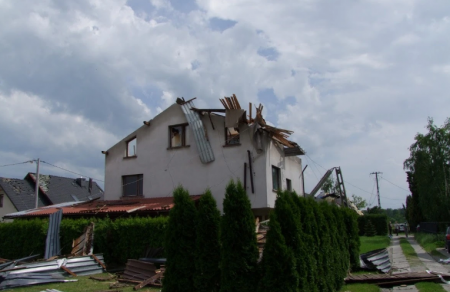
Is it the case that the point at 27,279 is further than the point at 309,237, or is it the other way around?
the point at 27,279

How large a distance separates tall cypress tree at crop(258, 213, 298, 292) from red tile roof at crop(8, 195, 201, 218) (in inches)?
488

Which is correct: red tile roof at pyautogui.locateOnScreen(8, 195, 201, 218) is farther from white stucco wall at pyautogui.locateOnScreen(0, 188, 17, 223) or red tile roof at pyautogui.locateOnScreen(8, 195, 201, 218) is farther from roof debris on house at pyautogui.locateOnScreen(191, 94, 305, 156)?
white stucco wall at pyautogui.locateOnScreen(0, 188, 17, 223)

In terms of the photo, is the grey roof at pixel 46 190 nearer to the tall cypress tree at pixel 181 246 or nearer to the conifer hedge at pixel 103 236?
the conifer hedge at pixel 103 236

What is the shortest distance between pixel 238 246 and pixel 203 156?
1504 centimetres

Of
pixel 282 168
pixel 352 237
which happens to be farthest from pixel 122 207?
pixel 352 237

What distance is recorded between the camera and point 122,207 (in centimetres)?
2138

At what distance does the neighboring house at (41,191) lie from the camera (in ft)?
116

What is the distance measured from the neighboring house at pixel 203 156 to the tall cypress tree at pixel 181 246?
→ 38.6 feet

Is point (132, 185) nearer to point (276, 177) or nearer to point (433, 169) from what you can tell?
point (276, 177)

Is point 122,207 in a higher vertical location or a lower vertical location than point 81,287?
higher

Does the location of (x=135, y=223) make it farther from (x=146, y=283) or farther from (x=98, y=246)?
(x=146, y=283)

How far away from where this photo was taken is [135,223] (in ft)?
55.2

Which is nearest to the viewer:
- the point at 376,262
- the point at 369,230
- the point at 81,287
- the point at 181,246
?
the point at 181,246

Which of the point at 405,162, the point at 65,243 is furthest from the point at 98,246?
the point at 405,162
